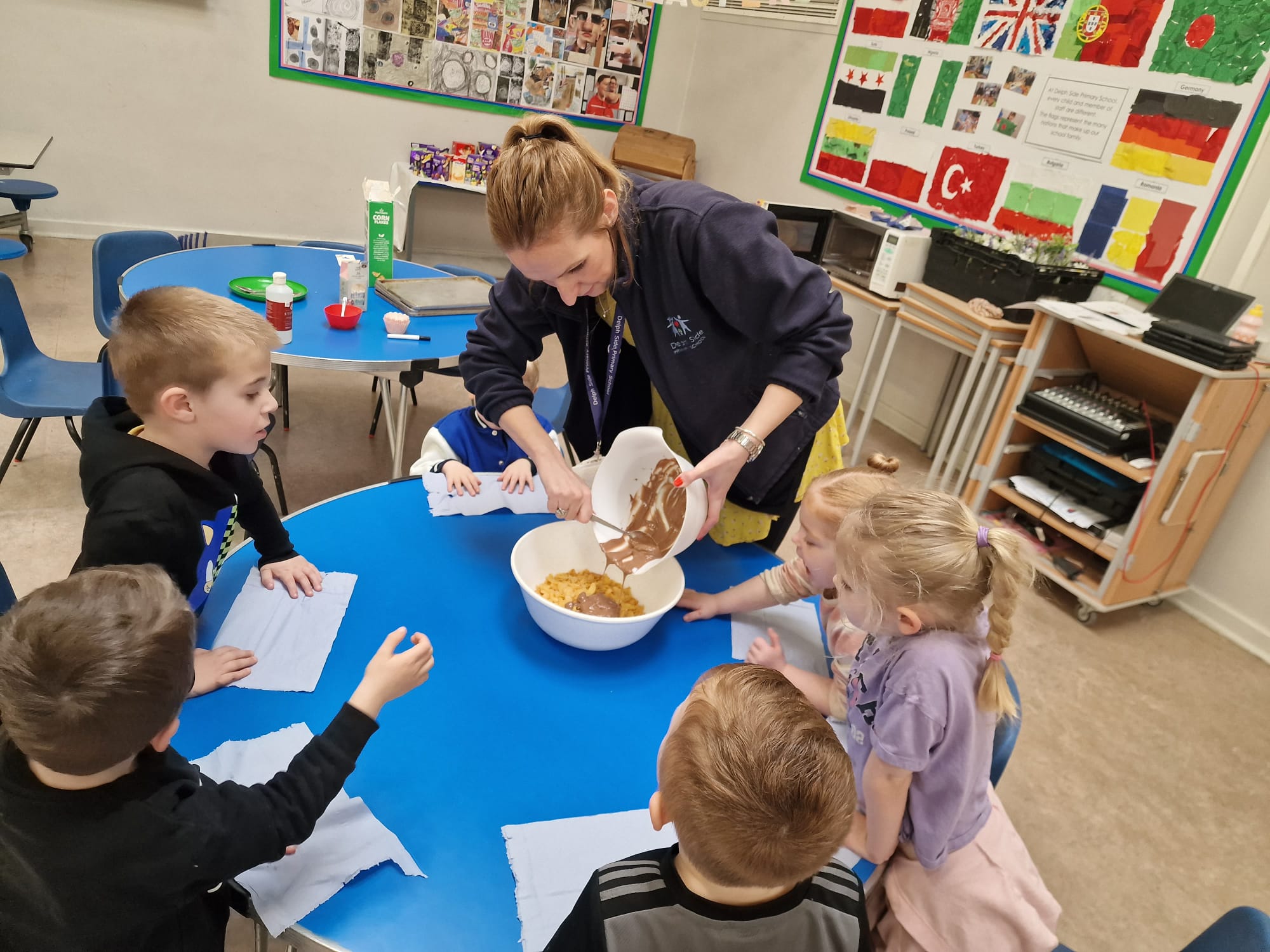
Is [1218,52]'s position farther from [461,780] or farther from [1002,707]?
[461,780]

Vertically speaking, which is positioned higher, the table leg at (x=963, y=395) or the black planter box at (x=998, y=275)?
the black planter box at (x=998, y=275)

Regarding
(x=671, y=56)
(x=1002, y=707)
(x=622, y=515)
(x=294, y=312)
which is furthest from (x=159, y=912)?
(x=671, y=56)

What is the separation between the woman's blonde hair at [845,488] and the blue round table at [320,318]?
44.5 inches

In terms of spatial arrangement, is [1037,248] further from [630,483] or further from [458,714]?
[458,714]

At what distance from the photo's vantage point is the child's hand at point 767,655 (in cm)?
137

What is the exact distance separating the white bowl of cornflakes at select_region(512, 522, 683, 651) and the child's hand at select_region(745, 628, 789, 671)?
16 cm

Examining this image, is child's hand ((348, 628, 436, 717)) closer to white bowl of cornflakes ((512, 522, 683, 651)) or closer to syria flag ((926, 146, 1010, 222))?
white bowl of cornflakes ((512, 522, 683, 651))

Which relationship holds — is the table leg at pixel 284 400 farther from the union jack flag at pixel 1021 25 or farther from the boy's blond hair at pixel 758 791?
the union jack flag at pixel 1021 25

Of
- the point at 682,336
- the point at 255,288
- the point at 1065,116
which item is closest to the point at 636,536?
the point at 682,336

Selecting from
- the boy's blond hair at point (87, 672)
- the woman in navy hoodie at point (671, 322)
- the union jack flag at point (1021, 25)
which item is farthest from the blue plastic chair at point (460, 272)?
the boy's blond hair at point (87, 672)

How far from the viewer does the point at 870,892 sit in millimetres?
1204

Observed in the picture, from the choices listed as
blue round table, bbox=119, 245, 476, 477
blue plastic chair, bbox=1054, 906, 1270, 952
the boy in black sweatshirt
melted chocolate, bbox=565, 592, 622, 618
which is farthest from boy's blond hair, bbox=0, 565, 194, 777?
blue round table, bbox=119, 245, 476, 477

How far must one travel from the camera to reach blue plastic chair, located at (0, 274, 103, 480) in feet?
8.14

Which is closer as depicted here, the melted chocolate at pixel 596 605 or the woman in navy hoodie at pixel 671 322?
the woman in navy hoodie at pixel 671 322
